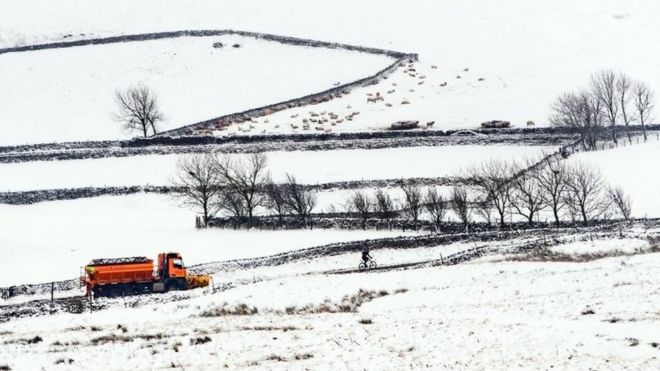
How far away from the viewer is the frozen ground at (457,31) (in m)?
84.7

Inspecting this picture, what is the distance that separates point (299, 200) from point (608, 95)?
37798 mm

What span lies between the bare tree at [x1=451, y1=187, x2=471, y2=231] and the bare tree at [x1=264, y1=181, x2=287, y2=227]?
39.4 feet

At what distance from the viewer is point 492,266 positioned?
33000 mm

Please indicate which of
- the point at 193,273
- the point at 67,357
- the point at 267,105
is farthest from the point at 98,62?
the point at 67,357

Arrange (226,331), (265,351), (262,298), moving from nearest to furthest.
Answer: (265,351)
(226,331)
(262,298)

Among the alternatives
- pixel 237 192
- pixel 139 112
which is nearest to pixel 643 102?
pixel 237 192

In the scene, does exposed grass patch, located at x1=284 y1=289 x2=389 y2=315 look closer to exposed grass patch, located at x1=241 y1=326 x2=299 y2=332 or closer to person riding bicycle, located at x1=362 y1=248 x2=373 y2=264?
exposed grass patch, located at x1=241 y1=326 x2=299 y2=332

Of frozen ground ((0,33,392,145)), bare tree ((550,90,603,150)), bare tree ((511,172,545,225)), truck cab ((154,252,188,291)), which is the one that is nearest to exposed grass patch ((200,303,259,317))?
truck cab ((154,252,188,291))

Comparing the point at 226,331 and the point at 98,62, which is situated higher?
the point at 98,62

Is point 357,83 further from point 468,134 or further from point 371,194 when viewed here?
point 371,194

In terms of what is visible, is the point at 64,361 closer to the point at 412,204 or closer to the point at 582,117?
the point at 412,204

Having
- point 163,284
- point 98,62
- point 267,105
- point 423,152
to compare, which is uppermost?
point 98,62

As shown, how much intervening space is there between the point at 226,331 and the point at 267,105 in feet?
211

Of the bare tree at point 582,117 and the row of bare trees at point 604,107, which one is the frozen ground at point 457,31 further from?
the row of bare trees at point 604,107
